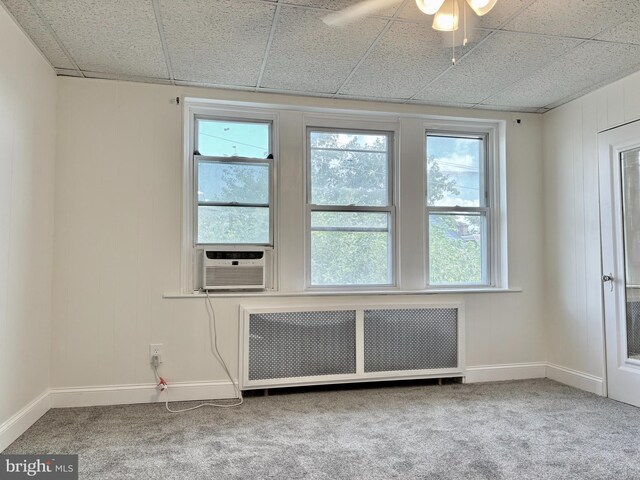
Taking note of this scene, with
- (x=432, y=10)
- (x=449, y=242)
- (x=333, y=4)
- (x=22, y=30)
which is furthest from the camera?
(x=449, y=242)

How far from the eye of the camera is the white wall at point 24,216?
221 centimetres

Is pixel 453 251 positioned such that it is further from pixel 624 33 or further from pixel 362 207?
pixel 624 33

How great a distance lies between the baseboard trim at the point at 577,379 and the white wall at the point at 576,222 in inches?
1.4

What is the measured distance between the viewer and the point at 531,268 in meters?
3.63

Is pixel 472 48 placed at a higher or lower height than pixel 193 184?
higher

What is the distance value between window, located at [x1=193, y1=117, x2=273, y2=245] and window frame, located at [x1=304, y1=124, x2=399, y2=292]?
0.31 m

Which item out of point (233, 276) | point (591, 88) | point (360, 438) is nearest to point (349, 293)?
point (233, 276)

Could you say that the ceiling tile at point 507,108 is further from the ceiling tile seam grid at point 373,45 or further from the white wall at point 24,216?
the white wall at point 24,216

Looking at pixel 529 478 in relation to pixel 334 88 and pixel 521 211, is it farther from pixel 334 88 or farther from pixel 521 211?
pixel 334 88

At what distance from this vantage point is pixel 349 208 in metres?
3.45

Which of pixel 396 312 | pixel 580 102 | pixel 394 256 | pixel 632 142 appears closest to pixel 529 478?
pixel 396 312

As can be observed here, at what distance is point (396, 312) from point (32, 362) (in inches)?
97.6

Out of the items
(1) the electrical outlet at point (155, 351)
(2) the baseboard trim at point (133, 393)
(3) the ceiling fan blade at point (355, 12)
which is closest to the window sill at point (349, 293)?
(1) the electrical outlet at point (155, 351)

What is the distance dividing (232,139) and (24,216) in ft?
4.91
